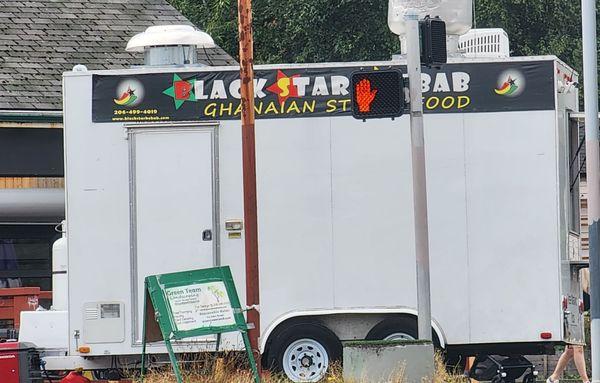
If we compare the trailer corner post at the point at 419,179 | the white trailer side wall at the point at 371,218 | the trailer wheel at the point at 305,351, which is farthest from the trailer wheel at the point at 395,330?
the trailer corner post at the point at 419,179

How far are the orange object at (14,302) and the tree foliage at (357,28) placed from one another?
1303 centimetres

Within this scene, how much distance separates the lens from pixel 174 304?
1331 centimetres

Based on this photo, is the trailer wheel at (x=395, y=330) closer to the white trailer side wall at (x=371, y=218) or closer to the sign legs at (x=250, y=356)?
the white trailer side wall at (x=371, y=218)

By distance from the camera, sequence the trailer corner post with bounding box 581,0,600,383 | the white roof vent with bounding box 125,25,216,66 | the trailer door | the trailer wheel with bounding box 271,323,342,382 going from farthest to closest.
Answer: the trailer corner post with bounding box 581,0,600,383 < the white roof vent with bounding box 125,25,216,66 < the trailer door < the trailer wheel with bounding box 271,323,342,382

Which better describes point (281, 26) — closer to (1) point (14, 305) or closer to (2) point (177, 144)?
(1) point (14, 305)

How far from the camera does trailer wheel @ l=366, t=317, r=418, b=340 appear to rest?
1505 cm

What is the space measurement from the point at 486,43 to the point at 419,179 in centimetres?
366

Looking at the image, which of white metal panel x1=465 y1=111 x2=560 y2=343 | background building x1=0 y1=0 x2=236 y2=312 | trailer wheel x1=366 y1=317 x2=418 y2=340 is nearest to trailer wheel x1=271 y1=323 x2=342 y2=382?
trailer wheel x1=366 y1=317 x2=418 y2=340

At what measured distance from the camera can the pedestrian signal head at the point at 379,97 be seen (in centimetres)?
1328

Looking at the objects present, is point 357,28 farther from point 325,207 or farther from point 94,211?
point 94,211

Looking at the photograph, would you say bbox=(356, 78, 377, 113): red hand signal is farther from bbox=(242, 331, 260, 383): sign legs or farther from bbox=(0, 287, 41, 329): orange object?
bbox=(0, 287, 41, 329): orange object

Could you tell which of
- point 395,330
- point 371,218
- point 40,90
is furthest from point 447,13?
point 40,90

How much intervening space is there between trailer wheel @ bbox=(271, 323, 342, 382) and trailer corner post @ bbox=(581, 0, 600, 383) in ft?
10.9

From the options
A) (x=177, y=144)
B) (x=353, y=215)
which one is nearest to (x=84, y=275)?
(x=177, y=144)
